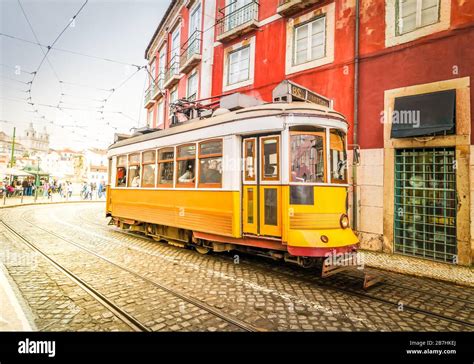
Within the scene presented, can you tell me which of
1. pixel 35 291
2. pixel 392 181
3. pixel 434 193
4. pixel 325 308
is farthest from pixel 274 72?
pixel 35 291

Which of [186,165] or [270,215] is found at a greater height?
[186,165]

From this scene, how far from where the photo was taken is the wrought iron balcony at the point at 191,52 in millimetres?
14859

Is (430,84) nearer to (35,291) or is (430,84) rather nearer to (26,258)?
(35,291)

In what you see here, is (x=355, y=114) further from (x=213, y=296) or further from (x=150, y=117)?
(x=150, y=117)

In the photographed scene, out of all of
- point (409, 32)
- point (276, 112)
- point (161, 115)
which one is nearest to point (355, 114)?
point (409, 32)

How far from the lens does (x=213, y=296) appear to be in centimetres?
426

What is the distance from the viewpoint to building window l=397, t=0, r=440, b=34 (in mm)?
7266

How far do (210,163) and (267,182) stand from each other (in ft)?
5.22

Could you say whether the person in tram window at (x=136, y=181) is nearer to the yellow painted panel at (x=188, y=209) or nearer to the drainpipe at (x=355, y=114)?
the yellow painted panel at (x=188, y=209)

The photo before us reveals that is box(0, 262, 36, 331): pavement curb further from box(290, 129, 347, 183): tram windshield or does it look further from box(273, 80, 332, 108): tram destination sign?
box(273, 80, 332, 108): tram destination sign

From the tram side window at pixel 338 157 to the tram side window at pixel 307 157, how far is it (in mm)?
282

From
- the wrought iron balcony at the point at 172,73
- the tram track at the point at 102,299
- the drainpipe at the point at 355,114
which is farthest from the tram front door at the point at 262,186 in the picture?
the wrought iron balcony at the point at 172,73

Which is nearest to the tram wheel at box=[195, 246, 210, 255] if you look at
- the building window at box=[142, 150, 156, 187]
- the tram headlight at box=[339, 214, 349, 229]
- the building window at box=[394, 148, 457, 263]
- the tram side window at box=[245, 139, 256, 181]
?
the tram side window at box=[245, 139, 256, 181]

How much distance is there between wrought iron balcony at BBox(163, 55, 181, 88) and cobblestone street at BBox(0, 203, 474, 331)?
13926 millimetres
